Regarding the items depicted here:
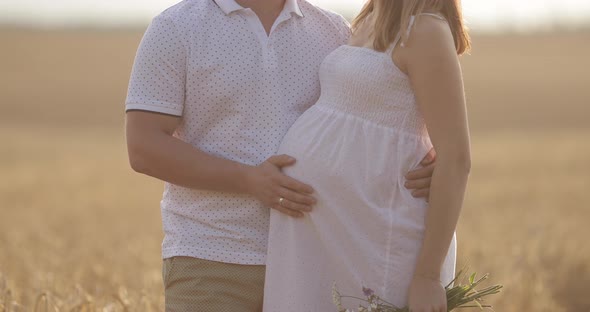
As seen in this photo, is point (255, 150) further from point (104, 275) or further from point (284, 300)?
point (104, 275)

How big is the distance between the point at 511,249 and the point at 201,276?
A: 445 cm

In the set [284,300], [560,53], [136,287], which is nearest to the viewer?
[284,300]

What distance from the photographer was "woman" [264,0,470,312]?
2.96m

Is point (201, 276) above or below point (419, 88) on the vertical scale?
below

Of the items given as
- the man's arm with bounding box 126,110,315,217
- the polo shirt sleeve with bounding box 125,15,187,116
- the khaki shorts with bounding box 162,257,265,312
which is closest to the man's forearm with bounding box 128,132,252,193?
the man's arm with bounding box 126,110,315,217

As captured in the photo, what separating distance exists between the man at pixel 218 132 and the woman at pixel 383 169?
93mm

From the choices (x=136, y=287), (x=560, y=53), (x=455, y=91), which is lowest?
(x=136, y=287)

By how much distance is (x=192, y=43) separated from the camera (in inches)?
126

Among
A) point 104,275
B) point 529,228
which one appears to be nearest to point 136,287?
point 104,275

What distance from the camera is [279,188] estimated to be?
10.3 feet

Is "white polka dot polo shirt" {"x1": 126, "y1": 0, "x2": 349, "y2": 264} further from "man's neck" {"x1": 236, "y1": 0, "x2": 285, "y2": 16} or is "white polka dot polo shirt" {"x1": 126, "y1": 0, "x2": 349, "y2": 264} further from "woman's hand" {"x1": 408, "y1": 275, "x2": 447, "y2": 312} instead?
"woman's hand" {"x1": 408, "y1": 275, "x2": 447, "y2": 312}

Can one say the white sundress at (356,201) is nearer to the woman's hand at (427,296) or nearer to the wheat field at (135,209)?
the woman's hand at (427,296)

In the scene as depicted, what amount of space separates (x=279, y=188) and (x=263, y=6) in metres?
0.68

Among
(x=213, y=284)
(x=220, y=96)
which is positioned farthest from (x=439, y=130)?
(x=213, y=284)
